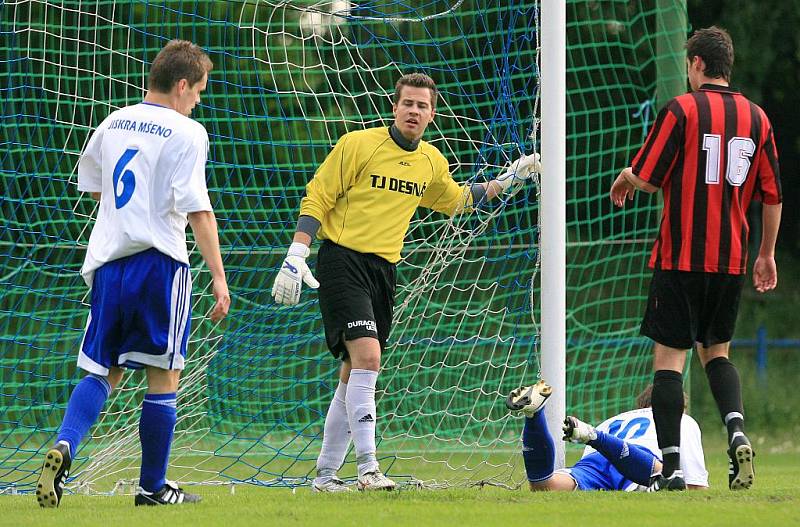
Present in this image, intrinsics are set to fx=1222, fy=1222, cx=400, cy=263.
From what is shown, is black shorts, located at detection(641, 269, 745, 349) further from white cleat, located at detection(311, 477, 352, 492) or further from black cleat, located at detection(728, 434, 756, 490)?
white cleat, located at detection(311, 477, 352, 492)

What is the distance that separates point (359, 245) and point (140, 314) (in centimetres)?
122

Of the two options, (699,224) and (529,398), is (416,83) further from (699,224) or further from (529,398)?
(529,398)

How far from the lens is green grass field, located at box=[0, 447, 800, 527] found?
4227mm

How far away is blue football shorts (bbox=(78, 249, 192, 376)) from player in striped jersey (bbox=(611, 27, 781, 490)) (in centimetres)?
195

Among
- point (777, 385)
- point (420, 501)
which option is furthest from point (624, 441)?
point (777, 385)

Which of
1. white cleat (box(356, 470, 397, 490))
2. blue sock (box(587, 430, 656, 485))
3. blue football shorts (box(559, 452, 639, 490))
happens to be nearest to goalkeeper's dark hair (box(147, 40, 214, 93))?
white cleat (box(356, 470, 397, 490))

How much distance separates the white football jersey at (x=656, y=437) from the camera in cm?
545

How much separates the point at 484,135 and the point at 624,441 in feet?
8.19

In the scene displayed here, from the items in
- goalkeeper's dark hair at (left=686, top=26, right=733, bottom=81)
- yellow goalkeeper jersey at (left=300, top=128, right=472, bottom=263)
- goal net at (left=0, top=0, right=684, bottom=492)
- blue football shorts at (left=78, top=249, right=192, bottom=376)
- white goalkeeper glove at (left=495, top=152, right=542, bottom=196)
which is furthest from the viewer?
goal net at (left=0, top=0, right=684, bottom=492)

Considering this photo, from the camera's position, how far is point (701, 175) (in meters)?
5.08

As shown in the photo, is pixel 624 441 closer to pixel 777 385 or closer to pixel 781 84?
pixel 777 385

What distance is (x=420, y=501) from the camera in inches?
188

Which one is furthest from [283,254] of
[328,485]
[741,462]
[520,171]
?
[741,462]

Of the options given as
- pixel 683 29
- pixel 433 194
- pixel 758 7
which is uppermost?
Result: pixel 758 7
